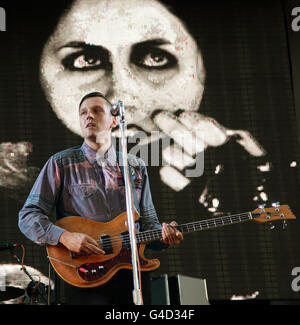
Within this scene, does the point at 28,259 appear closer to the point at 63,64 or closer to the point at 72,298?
the point at 72,298

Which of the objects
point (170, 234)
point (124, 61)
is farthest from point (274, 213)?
point (124, 61)

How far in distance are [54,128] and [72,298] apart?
5.79ft

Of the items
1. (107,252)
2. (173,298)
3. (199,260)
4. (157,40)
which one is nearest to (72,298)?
(107,252)

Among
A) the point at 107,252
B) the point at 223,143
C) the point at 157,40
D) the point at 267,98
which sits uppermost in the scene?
the point at 157,40

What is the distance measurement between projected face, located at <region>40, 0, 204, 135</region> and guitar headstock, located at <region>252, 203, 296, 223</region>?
151 centimetres

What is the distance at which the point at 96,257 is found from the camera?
3.71m

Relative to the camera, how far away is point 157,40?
525 centimetres

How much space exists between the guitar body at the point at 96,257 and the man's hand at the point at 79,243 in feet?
0.14

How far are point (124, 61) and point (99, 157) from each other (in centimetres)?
121

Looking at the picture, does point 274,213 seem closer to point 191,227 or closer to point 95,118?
point 191,227

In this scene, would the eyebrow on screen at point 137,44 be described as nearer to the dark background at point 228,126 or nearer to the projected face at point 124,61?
the projected face at point 124,61

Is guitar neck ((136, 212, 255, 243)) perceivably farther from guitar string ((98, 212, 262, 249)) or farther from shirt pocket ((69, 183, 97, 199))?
shirt pocket ((69, 183, 97, 199))

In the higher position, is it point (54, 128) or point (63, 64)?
point (63, 64)

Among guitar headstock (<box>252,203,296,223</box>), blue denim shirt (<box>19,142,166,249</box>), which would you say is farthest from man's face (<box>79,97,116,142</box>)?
guitar headstock (<box>252,203,296,223</box>)
